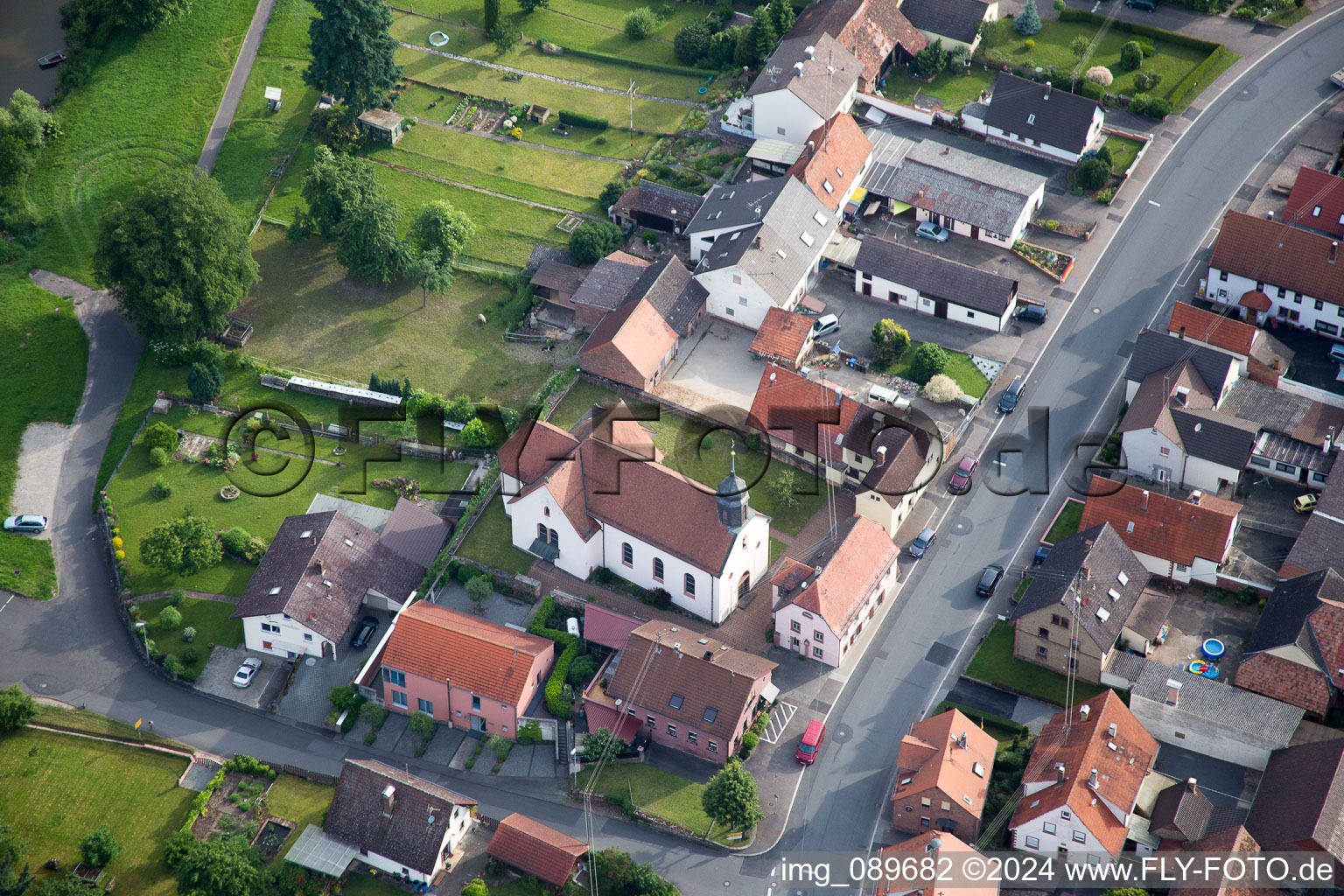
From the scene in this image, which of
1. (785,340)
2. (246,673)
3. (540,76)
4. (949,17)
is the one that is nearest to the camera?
(246,673)

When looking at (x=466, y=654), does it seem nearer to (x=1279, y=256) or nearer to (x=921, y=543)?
(x=921, y=543)

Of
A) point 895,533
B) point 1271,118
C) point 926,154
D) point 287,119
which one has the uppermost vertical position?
point 1271,118

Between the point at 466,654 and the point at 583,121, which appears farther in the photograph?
the point at 583,121

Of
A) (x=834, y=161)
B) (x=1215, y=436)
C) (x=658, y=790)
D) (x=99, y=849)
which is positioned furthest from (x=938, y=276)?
(x=99, y=849)

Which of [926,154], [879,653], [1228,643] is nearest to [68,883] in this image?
[879,653]

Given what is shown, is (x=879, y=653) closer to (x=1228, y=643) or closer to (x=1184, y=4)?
(x=1228, y=643)

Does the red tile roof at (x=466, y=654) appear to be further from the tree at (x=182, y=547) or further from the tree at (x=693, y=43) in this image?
the tree at (x=693, y=43)
